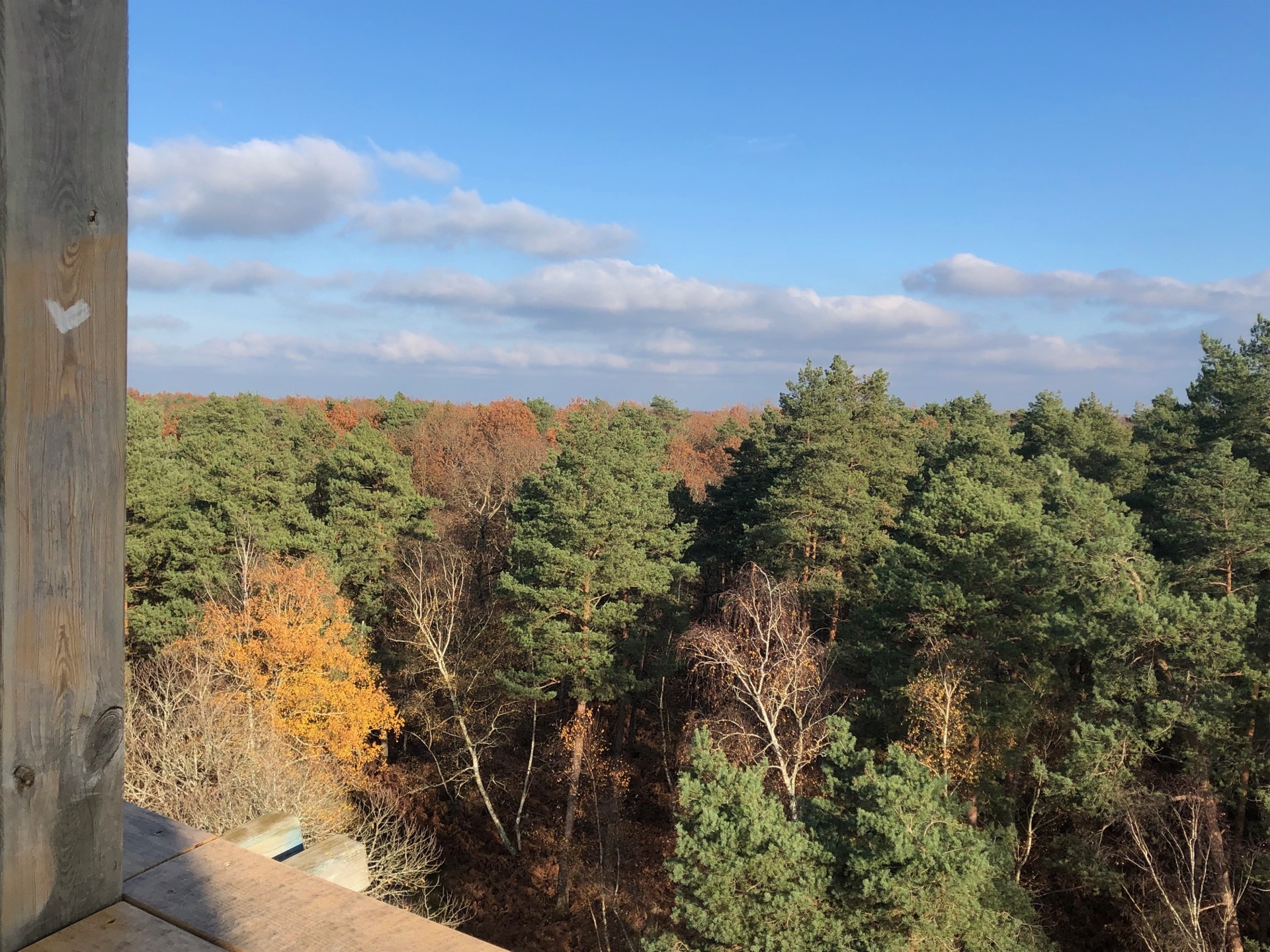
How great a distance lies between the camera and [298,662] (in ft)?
59.6

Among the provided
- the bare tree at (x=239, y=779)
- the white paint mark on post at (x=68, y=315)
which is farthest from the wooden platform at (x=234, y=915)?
the bare tree at (x=239, y=779)

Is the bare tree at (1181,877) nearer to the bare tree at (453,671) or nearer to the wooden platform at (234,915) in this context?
the bare tree at (453,671)

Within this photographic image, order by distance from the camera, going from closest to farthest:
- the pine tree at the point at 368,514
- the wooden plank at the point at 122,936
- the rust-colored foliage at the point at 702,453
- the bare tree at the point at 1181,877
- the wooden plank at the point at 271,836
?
the wooden plank at the point at 122,936 → the wooden plank at the point at 271,836 → the bare tree at the point at 1181,877 → the pine tree at the point at 368,514 → the rust-colored foliage at the point at 702,453

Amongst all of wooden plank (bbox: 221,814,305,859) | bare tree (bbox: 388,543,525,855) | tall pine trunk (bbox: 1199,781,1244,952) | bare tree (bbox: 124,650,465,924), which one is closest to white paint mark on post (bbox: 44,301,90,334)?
wooden plank (bbox: 221,814,305,859)

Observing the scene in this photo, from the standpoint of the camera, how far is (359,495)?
24.3 meters

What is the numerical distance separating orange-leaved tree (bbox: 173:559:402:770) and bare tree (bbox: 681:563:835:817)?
7657mm

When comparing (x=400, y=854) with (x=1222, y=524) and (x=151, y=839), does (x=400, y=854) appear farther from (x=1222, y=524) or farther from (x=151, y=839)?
(x=1222, y=524)

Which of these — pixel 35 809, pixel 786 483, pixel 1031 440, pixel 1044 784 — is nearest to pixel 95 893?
pixel 35 809

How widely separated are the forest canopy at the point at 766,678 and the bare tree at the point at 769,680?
152mm

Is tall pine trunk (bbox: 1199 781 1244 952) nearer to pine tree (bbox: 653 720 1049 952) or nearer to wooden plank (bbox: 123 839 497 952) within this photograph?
pine tree (bbox: 653 720 1049 952)

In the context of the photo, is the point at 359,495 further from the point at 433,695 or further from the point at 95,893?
the point at 95,893

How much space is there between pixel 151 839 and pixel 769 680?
606 inches

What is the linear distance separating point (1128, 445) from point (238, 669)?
28512mm

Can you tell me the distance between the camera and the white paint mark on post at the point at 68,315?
105 centimetres
